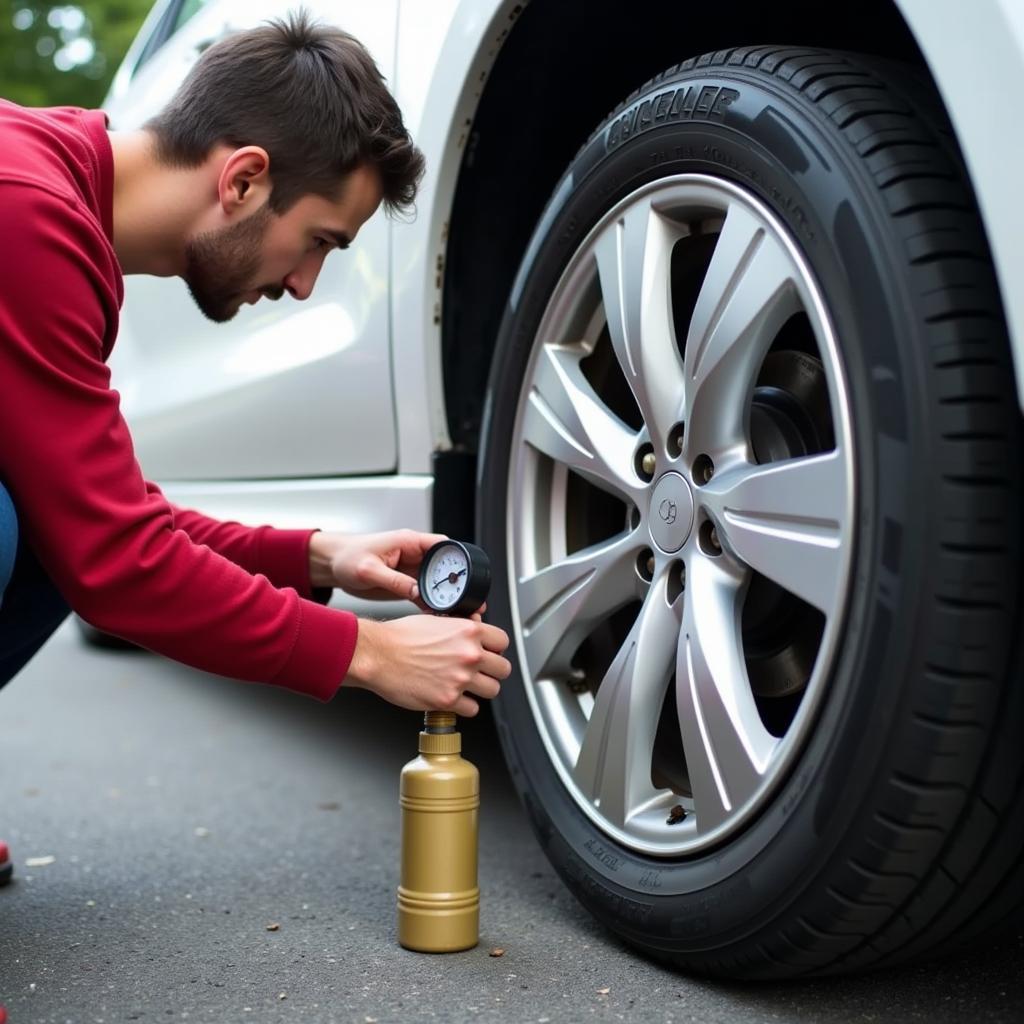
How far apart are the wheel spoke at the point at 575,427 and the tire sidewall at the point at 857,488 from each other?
0.18m

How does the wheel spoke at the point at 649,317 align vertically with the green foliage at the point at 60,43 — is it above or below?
below

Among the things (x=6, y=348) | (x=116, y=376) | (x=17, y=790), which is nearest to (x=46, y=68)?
(x=116, y=376)

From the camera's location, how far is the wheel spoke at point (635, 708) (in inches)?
57.3

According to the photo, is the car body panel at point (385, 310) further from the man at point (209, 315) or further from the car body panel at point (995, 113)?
the man at point (209, 315)

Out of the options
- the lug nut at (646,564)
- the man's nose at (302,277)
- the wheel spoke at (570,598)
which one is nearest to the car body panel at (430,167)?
the man's nose at (302,277)

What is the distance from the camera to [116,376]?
3260mm

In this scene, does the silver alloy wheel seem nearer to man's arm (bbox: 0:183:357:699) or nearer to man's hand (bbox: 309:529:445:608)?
man's hand (bbox: 309:529:445:608)

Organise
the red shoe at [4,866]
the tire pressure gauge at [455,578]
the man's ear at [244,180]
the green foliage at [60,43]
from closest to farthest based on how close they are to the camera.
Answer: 1. the tire pressure gauge at [455,578]
2. the man's ear at [244,180]
3. the red shoe at [4,866]
4. the green foliage at [60,43]

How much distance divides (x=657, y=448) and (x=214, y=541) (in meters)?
0.72

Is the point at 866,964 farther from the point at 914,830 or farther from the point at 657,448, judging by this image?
the point at 657,448

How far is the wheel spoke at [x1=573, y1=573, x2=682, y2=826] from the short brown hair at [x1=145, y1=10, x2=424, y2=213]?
0.68m

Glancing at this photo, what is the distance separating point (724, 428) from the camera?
1.38 meters

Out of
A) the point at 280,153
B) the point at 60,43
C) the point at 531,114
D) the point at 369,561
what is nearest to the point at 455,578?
the point at 369,561

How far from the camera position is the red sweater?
130cm
